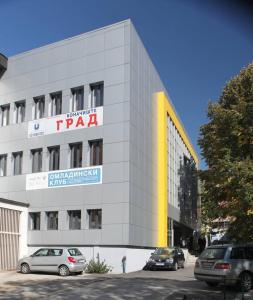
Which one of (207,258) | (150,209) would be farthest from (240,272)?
(150,209)

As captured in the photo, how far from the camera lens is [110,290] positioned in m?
18.1

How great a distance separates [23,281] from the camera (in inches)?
859

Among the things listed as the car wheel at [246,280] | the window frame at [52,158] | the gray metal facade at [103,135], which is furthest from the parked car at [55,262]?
the car wheel at [246,280]

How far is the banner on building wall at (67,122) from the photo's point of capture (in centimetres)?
3114

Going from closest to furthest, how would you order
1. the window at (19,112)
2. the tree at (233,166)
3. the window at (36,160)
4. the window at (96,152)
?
the tree at (233,166), the window at (96,152), the window at (36,160), the window at (19,112)

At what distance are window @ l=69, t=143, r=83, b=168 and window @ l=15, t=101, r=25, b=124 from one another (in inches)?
208

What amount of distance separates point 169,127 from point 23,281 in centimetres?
2407

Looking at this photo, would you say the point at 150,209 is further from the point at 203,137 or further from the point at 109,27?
the point at 109,27

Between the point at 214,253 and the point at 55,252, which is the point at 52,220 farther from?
the point at 214,253

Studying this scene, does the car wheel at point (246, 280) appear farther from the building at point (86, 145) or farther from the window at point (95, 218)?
the window at point (95, 218)

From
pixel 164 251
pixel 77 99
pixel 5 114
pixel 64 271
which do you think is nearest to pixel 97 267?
pixel 64 271

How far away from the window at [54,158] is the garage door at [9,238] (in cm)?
386

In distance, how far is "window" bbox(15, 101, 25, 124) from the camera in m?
34.8

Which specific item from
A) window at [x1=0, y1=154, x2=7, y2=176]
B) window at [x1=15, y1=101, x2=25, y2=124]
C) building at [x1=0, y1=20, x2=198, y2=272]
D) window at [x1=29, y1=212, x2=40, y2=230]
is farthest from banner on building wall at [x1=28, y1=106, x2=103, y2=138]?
window at [x1=29, y1=212, x2=40, y2=230]
